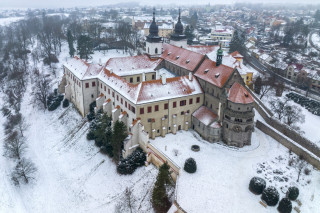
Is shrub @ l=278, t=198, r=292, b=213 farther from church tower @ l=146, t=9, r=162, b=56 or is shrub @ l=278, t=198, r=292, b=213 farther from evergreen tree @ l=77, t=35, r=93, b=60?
evergreen tree @ l=77, t=35, r=93, b=60

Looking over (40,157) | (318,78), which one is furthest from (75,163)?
(318,78)

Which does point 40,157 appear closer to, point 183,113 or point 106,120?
point 106,120

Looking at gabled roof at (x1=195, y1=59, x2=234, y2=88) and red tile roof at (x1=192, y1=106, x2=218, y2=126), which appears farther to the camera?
red tile roof at (x1=192, y1=106, x2=218, y2=126)

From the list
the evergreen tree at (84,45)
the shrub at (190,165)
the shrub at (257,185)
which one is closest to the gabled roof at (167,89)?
the shrub at (190,165)

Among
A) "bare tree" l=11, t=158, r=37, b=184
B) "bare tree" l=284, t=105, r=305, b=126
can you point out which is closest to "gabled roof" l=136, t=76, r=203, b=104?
"bare tree" l=284, t=105, r=305, b=126

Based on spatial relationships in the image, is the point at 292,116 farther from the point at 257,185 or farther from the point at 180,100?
the point at 257,185

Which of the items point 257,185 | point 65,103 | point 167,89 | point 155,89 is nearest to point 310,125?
point 257,185

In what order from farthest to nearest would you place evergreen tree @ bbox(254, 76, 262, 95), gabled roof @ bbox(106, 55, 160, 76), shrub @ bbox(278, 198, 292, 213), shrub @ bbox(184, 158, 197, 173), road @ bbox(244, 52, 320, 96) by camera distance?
road @ bbox(244, 52, 320, 96)
evergreen tree @ bbox(254, 76, 262, 95)
gabled roof @ bbox(106, 55, 160, 76)
shrub @ bbox(184, 158, 197, 173)
shrub @ bbox(278, 198, 292, 213)

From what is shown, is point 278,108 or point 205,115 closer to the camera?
point 205,115
